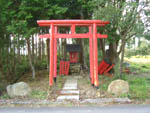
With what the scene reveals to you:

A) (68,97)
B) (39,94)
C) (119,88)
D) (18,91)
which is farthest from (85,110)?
(18,91)

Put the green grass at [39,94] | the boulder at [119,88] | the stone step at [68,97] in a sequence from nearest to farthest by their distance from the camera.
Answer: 1. the stone step at [68,97]
2. the green grass at [39,94]
3. the boulder at [119,88]

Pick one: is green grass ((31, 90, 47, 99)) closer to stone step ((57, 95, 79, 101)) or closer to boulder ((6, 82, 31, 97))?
boulder ((6, 82, 31, 97))

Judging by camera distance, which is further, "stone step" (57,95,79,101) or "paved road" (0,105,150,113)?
"stone step" (57,95,79,101)

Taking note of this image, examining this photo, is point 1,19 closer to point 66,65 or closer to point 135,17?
point 66,65

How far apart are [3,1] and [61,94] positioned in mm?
5004

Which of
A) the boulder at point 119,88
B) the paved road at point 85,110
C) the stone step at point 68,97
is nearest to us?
the paved road at point 85,110

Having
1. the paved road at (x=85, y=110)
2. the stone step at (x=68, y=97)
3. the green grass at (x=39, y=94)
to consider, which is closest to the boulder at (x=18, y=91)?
the green grass at (x=39, y=94)

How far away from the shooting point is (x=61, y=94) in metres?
6.54

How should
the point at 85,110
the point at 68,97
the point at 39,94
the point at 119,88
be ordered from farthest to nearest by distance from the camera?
the point at 39,94 → the point at 119,88 → the point at 68,97 → the point at 85,110

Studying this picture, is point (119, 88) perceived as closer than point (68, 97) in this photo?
No

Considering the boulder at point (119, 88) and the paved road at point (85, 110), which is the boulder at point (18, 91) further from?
the boulder at point (119, 88)

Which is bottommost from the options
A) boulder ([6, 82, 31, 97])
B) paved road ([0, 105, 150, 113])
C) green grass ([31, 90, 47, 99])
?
green grass ([31, 90, 47, 99])

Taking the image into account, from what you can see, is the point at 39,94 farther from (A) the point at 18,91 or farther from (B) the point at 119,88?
(B) the point at 119,88

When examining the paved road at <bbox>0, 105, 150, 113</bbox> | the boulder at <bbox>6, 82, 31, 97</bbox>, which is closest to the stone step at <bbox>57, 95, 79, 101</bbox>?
the paved road at <bbox>0, 105, 150, 113</bbox>
